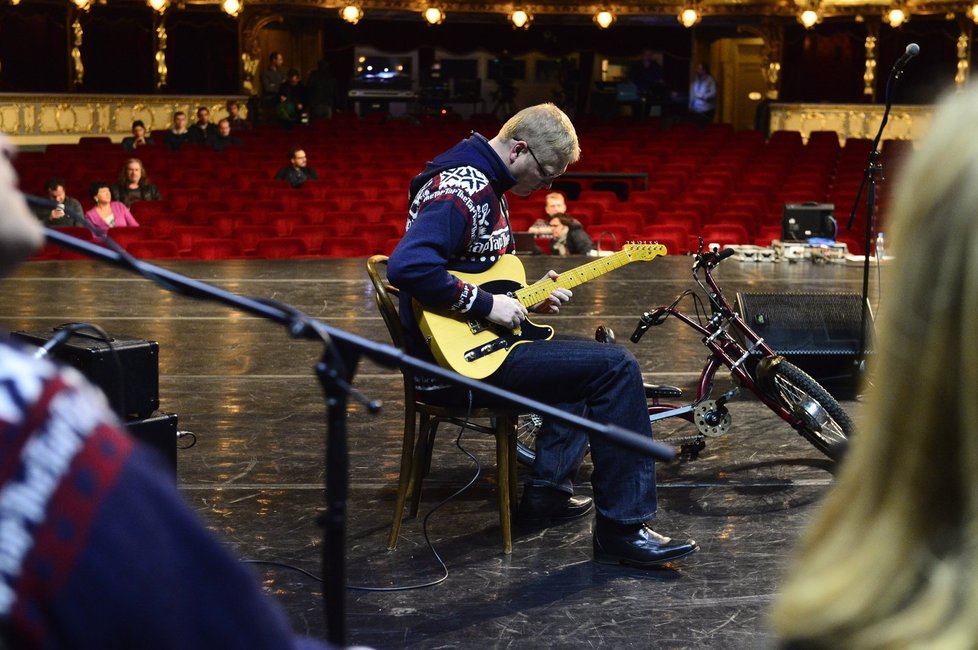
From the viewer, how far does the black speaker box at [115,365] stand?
301 centimetres

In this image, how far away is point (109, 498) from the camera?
29.6 inches

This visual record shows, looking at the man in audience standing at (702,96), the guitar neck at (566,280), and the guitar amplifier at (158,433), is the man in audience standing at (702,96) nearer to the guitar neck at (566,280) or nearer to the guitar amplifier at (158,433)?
the guitar neck at (566,280)

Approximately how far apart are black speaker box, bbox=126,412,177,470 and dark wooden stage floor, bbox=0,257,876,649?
12.5 inches

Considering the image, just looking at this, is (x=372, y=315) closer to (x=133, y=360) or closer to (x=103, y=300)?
(x=103, y=300)

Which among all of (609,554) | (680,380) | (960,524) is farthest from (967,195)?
(680,380)

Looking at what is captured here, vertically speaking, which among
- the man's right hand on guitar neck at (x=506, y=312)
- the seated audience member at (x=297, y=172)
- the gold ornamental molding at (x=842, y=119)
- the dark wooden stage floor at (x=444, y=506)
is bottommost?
the dark wooden stage floor at (x=444, y=506)

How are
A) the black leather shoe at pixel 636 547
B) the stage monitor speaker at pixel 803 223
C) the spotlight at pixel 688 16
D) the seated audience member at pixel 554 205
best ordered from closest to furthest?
the black leather shoe at pixel 636 547, the stage monitor speaker at pixel 803 223, the seated audience member at pixel 554 205, the spotlight at pixel 688 16

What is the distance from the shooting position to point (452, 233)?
10.5 ft

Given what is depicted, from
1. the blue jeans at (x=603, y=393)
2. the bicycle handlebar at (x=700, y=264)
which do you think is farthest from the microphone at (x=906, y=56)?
the blue jeans at (x=603, y=393)

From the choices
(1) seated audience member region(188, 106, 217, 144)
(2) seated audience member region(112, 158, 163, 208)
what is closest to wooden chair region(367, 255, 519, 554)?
(2) seated audience member region(112, 158, 163, 208)

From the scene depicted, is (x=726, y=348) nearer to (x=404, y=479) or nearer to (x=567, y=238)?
(x=404, y=479)

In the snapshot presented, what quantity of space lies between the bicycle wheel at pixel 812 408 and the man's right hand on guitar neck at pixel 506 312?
3.73 ft

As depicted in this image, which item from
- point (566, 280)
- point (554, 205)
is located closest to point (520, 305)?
point (566, 280)

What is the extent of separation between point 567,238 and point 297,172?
457 centimetres
